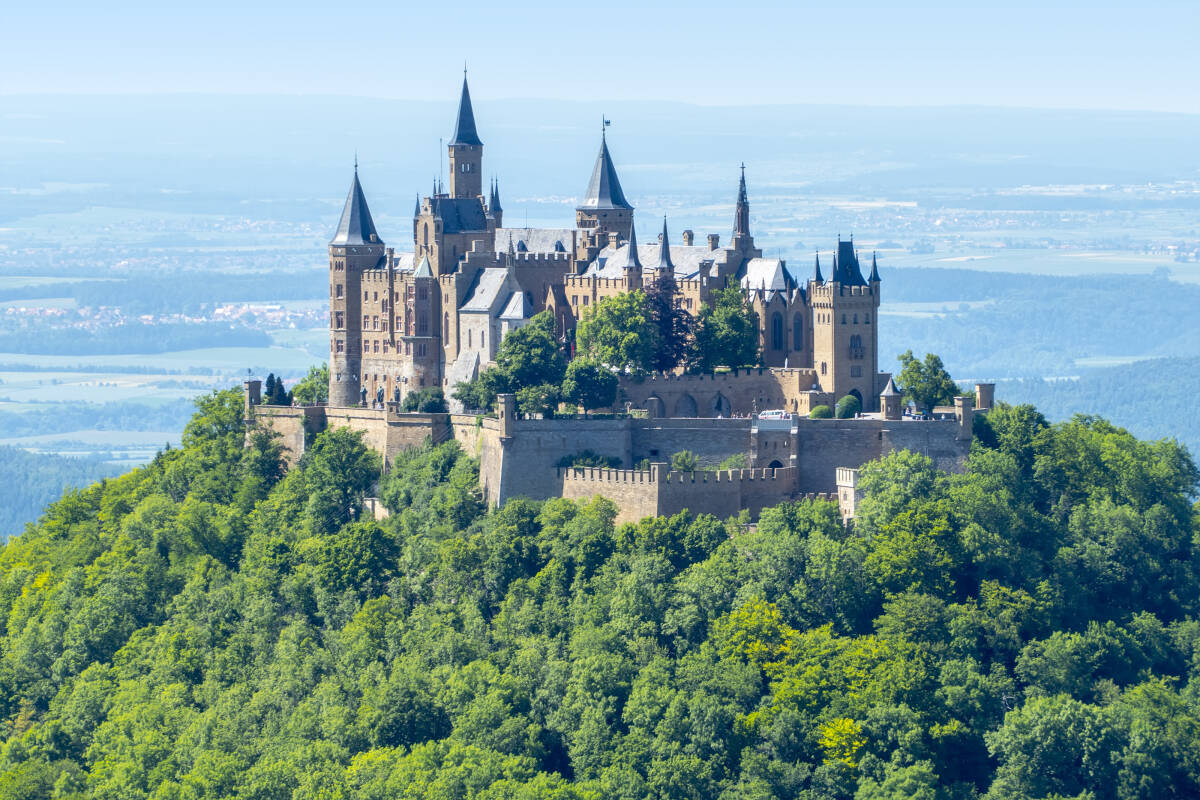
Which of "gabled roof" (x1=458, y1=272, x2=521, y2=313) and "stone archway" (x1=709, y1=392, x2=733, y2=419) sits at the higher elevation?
"gabled roof" (x1=458, y1=272, x2=521, y2=313)

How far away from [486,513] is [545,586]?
17.5ft

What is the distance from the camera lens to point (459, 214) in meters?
93.7

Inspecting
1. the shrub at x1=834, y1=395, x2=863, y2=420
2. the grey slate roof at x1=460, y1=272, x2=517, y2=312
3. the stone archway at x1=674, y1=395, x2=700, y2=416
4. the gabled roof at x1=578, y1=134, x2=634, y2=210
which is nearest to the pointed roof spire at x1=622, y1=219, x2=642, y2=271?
the grey slate roof at x1=460, y1=272, x2=517, y2=312

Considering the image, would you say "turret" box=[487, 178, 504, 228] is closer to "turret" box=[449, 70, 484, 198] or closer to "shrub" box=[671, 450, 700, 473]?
"turret" box=[449, 70, 484, 198]

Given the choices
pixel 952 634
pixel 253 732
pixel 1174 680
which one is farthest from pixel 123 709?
pixel 1174 680

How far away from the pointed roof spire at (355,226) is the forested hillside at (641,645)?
Result: 38.6ft

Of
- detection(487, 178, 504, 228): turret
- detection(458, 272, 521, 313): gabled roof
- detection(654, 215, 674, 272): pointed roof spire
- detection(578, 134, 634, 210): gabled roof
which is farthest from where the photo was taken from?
detection(487, 178, 504, 228): turret

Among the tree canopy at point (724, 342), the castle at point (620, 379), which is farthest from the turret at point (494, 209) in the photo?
the tree canopy at point (724, 342)

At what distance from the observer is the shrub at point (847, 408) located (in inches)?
3246

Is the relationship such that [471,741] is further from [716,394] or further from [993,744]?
[716,394]

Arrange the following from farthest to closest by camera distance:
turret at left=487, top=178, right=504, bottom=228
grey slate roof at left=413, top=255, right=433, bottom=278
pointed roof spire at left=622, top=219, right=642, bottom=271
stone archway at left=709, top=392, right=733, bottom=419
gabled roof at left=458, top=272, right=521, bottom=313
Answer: turret at left=487, top=178, right=504, bottom=228 < grey slate roof at left=413, top=255, right=433, bottom=278 < pointed roof spire at left=622, top=219, right=642, bottom=271 < gabled roof at left=458, top=272, right=521, bottom=313 < stone archway at left=709, top=392, right=733, bottom=419

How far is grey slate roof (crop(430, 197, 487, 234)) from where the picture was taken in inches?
3659

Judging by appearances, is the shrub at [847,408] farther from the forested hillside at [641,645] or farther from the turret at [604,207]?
the turret at [604,207]

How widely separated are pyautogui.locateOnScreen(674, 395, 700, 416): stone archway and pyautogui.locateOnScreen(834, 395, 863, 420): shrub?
16.7ft
